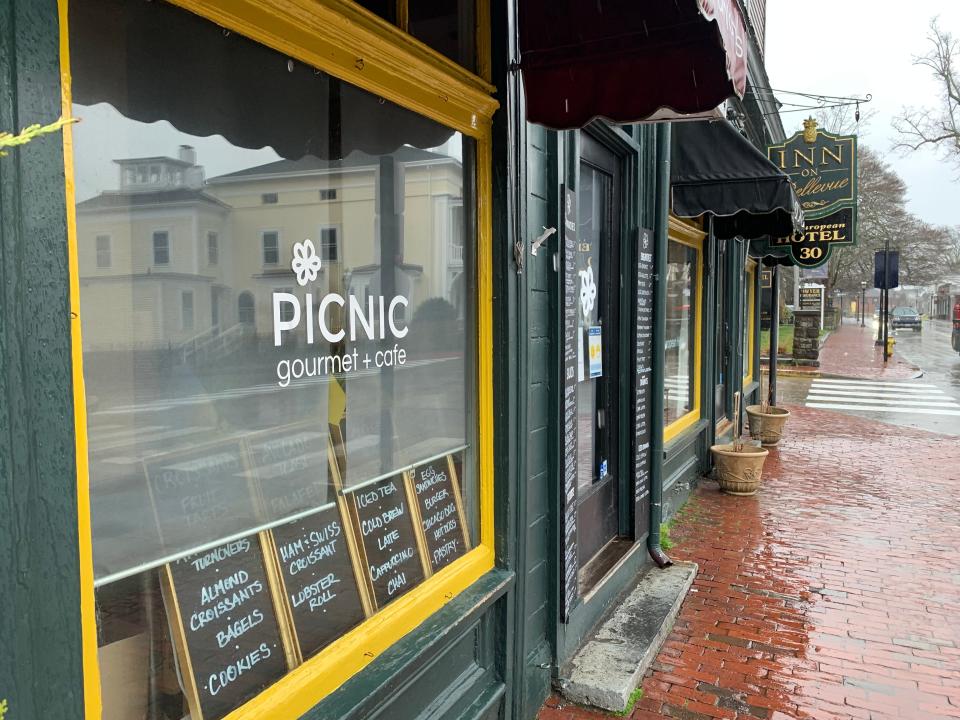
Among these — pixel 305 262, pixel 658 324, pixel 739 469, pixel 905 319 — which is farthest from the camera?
pixel 905 319

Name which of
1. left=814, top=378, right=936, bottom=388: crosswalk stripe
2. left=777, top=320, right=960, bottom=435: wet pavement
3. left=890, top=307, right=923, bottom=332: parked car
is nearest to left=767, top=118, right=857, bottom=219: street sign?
left=777, top=320, right=960, bottom=435: wet pavement

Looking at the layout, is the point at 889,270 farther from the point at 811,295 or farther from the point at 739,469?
the point at 739,469

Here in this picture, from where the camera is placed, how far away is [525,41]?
307cm

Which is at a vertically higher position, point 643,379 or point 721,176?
point 721,176

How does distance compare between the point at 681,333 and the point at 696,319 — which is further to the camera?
the point at 696,319

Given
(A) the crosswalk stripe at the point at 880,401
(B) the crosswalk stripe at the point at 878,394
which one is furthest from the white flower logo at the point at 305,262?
(B) the crosswalk stripe at the point at 878,394

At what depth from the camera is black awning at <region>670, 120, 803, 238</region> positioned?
6012 mm

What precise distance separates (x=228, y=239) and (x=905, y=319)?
57.0 m

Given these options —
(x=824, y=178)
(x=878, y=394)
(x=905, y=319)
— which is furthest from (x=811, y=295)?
(x=905, y=319)

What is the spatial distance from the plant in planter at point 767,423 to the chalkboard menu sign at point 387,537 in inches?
333

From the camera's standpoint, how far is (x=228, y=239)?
199cm

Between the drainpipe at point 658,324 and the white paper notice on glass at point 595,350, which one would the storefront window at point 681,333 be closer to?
the drainpipe at point 658,324

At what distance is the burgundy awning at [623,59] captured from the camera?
2711mm

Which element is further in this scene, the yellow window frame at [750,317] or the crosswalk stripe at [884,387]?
the crosswalk stripe at [884,387]
